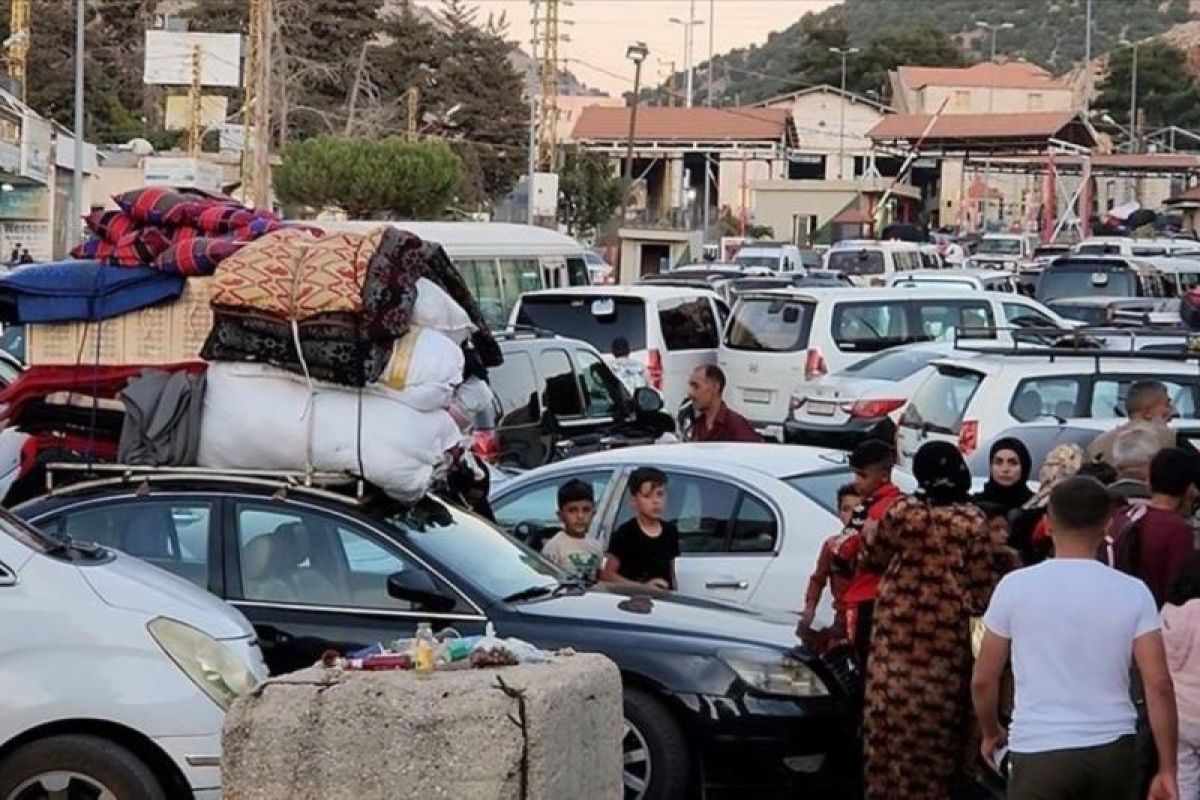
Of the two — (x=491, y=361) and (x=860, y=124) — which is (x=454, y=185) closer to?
(x=860, y=124)

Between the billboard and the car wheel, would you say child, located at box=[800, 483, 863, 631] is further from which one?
the billboard

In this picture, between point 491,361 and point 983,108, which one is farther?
point 983,108

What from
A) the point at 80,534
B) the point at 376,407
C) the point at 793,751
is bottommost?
the point at 793,751

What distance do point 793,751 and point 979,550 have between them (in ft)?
3.70

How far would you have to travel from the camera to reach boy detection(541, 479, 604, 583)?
33.3 ft

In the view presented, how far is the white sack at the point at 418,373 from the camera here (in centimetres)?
853

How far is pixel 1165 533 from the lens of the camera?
7938 millimetres

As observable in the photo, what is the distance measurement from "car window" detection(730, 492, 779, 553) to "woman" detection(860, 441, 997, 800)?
250 cm

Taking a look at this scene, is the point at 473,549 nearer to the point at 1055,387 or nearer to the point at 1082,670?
the point at 1082,670

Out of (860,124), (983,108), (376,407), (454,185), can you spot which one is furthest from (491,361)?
(983,108)

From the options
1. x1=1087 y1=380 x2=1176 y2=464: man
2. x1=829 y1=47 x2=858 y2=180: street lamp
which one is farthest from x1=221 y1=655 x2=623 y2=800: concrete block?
x1=829 y1=47 x2=858 y2=180: street lamp

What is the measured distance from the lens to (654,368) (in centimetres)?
2292

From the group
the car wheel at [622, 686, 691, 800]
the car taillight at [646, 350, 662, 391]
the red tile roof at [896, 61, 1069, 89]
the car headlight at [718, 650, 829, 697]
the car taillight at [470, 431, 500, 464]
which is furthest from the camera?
the red tile roof at [896, 61, 1069, 89]

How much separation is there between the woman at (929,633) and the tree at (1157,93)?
404 ft
